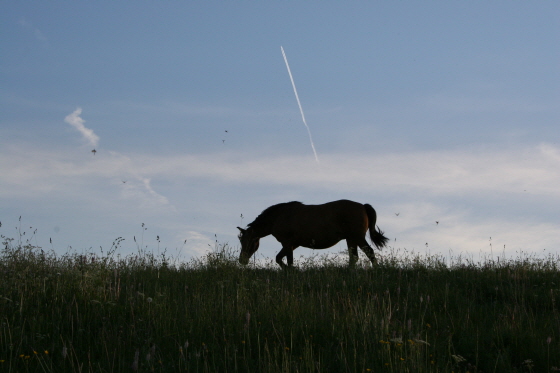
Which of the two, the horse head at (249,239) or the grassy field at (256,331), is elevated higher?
the horse head at (249,239)

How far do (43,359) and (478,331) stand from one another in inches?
179

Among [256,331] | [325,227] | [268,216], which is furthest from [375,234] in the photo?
[256,331]

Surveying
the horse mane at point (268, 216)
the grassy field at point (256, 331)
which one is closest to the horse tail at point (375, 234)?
the horse mane at point (268, 216)

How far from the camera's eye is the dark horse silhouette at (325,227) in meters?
13.7

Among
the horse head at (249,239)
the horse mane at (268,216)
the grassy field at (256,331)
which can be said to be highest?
the horse mane at (268,216)

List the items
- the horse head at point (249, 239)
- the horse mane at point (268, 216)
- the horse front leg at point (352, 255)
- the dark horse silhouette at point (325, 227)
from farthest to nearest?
the horse head at point (249, 239)
the horse mane at point (268, 216)
the dark horse silhouette at point (325, 227)
the horse front leg at point (352, 255)

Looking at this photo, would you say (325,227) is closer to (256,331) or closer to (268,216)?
(268,216)

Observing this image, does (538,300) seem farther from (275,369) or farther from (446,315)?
(275,369)

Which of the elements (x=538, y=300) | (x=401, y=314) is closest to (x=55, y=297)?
(x=401, y=314)

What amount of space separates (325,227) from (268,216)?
207cm

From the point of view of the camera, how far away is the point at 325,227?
1380 cm

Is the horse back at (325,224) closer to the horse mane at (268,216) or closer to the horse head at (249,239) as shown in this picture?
the horse mane at (268,216)

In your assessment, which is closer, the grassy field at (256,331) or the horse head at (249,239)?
the grassy field at (256,331)

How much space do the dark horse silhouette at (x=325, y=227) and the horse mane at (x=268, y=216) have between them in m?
0.19
